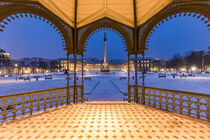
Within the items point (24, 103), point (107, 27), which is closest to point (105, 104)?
point (24, 103)

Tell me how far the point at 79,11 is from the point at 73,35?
127cm

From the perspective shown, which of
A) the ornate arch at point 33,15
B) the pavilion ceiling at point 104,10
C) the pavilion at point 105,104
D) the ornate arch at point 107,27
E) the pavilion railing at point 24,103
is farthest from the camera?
the ornate arch at point 107,27

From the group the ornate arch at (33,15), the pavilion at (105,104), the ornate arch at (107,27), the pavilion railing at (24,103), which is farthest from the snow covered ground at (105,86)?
Result: the ornate arch at (33,15)

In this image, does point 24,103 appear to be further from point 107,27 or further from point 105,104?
point 107,27

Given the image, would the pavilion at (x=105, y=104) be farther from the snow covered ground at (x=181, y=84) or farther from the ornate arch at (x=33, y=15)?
the snow covered ground at (x=181, y=84)

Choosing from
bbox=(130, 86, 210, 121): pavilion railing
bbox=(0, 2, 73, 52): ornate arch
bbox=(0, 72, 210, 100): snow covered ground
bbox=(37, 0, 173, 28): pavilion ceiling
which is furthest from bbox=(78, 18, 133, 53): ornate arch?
bbox=(0, 72, 210, 100): snow covered ground

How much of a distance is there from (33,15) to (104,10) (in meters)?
3.28

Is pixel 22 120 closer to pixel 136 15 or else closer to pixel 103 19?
pixel 103 19

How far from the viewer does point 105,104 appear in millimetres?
5758

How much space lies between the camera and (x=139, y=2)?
206 inches

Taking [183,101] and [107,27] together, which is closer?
[183,101]

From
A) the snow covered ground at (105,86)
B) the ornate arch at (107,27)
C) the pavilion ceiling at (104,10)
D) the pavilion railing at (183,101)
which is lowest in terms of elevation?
the snow covered ground at (105,86)

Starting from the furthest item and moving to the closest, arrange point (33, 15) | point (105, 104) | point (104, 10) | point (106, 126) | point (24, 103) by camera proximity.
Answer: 1. point (105, 104)
2. point (104, 10)
3. point (33, 15)
4. point (24, 103)
5. point (106, 126)

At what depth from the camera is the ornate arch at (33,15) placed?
13.3ft
